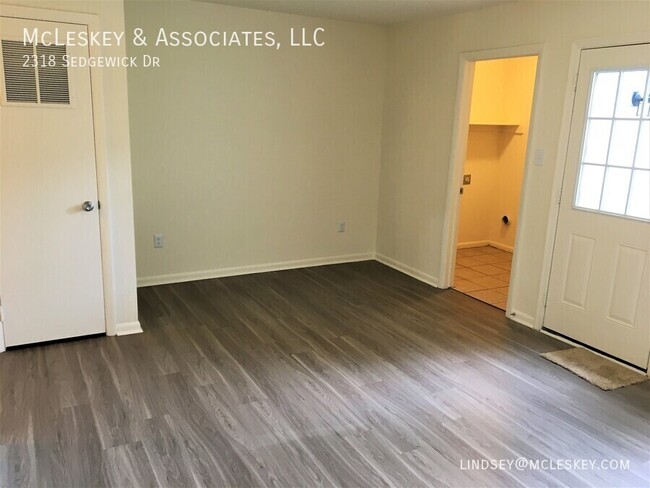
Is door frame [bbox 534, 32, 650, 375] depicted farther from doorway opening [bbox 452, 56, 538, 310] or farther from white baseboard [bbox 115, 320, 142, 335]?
white baseboard [bbox 115, 320, 142, 335]

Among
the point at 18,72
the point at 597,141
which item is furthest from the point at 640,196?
the point at 18,72

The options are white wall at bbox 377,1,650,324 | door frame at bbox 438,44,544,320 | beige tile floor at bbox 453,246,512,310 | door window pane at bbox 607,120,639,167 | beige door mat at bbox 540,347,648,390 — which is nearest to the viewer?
beige door mat at bbox 540,347,648,390

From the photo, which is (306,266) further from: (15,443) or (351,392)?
(15,443)

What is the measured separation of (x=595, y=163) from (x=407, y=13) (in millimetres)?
2115

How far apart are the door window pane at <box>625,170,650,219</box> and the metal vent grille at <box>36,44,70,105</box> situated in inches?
139

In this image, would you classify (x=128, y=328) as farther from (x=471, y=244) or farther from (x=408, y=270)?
(x=471, y=244)

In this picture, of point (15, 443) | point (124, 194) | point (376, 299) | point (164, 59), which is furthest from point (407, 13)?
point (15, 443)

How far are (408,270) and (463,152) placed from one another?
1331 millimetres

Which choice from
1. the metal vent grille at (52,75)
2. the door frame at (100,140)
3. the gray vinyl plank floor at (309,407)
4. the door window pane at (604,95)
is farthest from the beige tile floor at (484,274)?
the metal vent grille at (52,75)

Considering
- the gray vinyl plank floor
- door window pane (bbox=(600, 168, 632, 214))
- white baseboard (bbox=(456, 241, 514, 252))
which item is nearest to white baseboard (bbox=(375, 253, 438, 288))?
the gray vinyl plank floor

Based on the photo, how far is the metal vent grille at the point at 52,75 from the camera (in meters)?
3.08

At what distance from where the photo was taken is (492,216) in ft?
21.0

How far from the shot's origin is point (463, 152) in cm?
462

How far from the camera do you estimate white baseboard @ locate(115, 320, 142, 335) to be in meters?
3.64
